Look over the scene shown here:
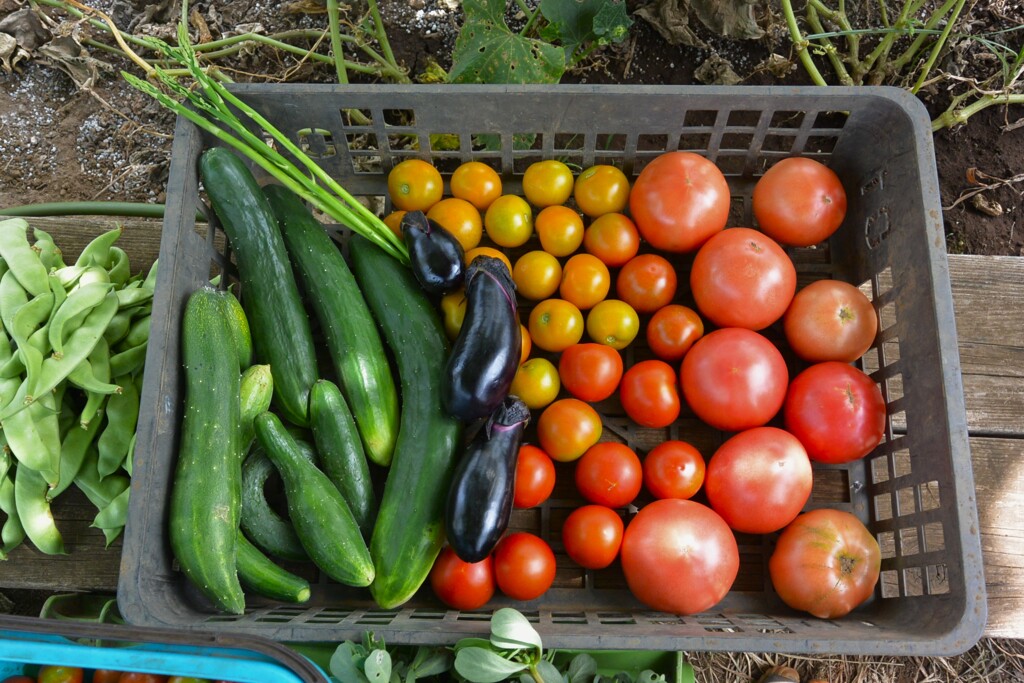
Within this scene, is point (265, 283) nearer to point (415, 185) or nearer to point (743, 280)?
point (415, 185)

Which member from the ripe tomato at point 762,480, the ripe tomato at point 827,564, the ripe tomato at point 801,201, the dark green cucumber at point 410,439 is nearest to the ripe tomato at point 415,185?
the dark green cucumber at point 410,439

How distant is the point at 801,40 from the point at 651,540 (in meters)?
1.21

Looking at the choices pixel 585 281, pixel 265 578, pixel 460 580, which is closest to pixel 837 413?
pixel 585 281

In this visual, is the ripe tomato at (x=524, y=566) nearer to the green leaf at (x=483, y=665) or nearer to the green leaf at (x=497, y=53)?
the green leaf at (x=483, y=665)

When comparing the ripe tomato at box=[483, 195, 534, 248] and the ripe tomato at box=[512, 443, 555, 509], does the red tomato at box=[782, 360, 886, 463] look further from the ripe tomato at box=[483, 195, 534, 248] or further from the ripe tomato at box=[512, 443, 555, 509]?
the ripe tomato at box=[483, 195, 534, 248]

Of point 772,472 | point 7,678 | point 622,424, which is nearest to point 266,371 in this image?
point 7,678

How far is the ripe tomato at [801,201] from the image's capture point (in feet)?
4.54

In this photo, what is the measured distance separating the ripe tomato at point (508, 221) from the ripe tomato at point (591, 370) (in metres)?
0.25

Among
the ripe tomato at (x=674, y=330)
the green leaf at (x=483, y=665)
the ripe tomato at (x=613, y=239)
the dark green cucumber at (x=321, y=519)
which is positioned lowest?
the green leaf at (x=483, y=665)

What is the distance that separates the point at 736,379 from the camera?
1283 millimetres

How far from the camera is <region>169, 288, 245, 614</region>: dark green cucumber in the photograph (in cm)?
113

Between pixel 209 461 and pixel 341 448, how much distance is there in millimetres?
211

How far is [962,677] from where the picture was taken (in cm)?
159

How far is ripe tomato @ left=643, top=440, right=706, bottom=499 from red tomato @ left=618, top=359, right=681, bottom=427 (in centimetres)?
6
